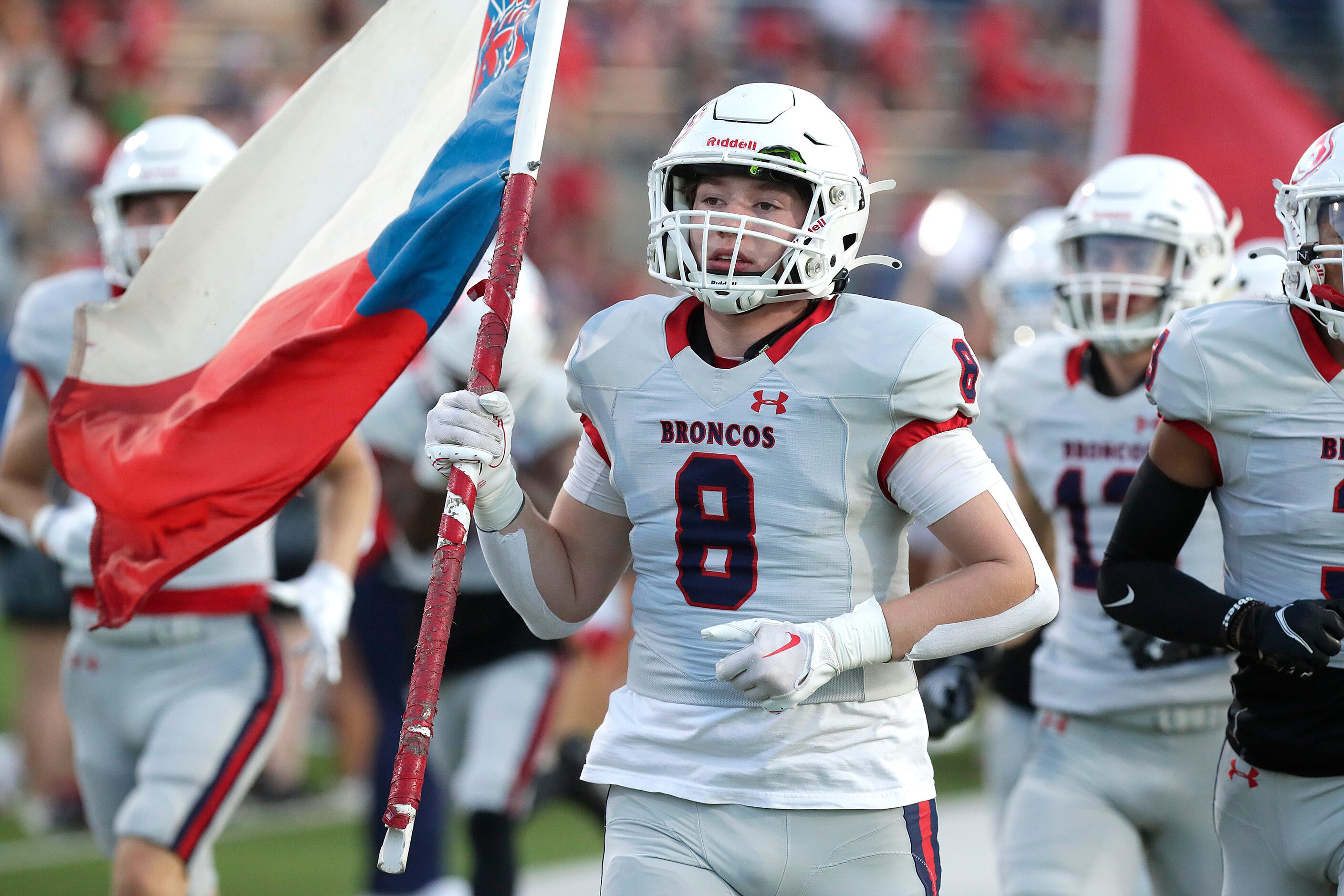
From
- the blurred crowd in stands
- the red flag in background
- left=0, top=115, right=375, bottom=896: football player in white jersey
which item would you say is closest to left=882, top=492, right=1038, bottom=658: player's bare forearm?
left=0, top=115, right=375, bottom=896: football player in white jersey

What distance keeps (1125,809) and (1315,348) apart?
1.34 meters

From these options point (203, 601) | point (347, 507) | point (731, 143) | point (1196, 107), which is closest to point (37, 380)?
point (203, 601)

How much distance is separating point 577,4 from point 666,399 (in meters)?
12.3

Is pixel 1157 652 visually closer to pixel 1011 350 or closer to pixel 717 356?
pixel 1011 350

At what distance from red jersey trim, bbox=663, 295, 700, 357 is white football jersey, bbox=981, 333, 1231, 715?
4.30 ft

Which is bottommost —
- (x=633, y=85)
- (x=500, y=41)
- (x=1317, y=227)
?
(x=1317, y=227)

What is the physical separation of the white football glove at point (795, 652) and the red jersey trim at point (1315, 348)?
84 centimetres

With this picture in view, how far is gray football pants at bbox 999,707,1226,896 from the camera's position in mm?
3758

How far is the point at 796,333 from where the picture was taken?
2.84m

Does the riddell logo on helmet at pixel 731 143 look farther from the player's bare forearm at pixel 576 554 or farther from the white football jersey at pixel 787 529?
the player's bare forearm at pixel 576 554

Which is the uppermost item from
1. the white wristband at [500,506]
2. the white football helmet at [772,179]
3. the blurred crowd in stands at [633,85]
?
the blurred crowd in stands at [633,85]

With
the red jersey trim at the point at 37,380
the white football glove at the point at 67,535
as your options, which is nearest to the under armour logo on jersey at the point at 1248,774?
the white football glove at the point at 67,535

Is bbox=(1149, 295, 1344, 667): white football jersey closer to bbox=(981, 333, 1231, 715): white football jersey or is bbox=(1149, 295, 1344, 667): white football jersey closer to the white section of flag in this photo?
bbox=(981, 333, 1231, 715): white football jersey

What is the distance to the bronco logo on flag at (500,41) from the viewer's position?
3.31 metres
